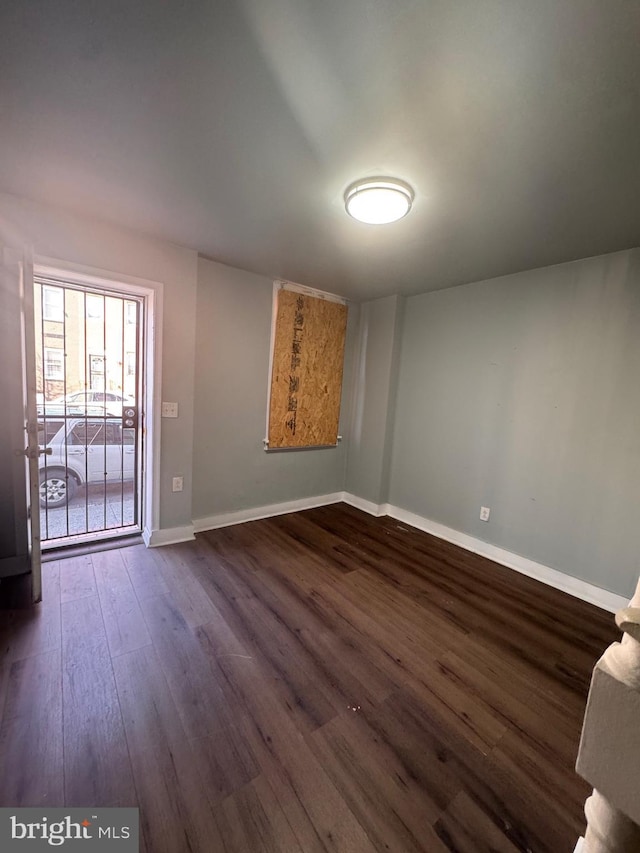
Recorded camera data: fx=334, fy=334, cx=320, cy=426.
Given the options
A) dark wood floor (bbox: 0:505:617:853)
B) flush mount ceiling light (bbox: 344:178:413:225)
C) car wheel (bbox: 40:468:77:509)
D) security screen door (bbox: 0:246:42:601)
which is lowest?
dark wood floor (bbox: 0:505:617:853)

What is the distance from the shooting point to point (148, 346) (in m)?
2.68

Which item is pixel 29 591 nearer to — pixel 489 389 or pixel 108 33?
pixel 108 33

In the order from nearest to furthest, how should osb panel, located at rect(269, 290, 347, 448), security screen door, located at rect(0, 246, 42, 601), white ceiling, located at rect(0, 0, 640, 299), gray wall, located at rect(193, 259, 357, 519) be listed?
white ceiling, located at rect(0, 0, 640, 299), security screen door, located at rect(0, 246, 42, 601), gray wall, located at rect(193, 259, 357, 519), osb panel, located at rect(269, 290, 347, 448)

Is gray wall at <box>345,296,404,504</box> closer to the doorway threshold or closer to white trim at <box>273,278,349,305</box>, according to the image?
white trim at <box>273,278,349,305</box>

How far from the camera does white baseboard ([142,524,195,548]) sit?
2752 mm

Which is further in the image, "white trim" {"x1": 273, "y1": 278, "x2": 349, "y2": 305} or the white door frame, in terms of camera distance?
"white trim" {"x1": 273, "y1": 278, "x2": 349, "y2": 305}

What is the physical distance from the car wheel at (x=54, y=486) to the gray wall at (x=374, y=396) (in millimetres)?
3006

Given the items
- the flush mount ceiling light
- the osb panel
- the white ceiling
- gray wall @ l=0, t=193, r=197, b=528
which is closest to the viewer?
the white ceiling

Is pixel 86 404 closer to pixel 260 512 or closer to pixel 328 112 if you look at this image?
pixel 260 512

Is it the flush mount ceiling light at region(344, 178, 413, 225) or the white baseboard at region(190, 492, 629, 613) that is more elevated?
the flush mount ceiling light at region(344, 178, 413, 225)

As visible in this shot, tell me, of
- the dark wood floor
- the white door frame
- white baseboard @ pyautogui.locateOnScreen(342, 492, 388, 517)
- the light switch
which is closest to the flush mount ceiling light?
the white door frame

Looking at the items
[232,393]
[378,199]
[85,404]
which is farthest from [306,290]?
[85,404]

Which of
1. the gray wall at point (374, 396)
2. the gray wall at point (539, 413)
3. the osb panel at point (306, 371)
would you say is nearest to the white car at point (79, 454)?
the osb panel at point (306, 371)

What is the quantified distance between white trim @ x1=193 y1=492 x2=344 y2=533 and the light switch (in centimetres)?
101
